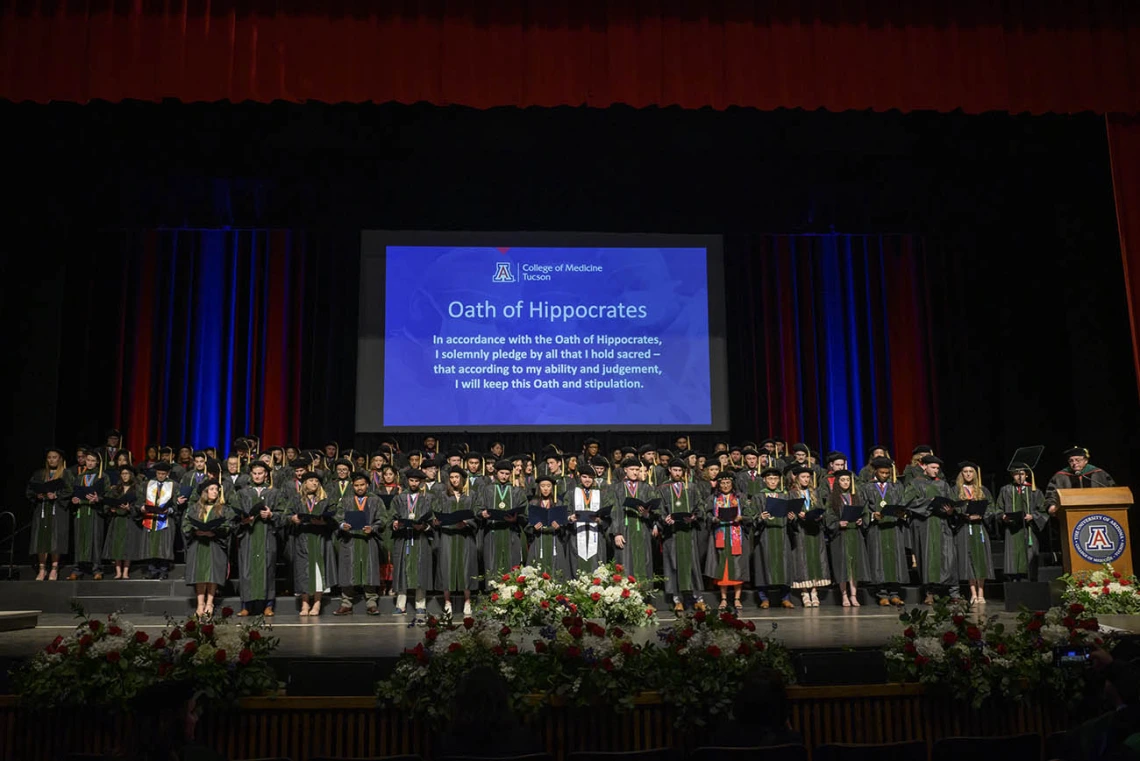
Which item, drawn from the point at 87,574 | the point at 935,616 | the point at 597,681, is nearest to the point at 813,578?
the point at 935,616

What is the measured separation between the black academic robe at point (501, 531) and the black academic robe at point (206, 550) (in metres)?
2.45

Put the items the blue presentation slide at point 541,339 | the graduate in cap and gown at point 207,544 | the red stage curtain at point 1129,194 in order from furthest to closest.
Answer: the blue presentation slide at point 541,339 → the graduate in cap and gown at point 207,544 → the red stage curtain at point 1129,194

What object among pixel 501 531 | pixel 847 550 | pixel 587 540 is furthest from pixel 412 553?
pixel 847 550

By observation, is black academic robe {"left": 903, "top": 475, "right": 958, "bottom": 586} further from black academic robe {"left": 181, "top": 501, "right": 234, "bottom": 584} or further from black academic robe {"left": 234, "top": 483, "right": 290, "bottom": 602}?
black academic robe {"left": 181, "top": 501, "right": 234, "bottom": 584}

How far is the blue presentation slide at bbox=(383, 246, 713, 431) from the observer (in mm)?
13516

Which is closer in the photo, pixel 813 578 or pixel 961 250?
pixel 813 578

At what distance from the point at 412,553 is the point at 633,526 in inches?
87.7

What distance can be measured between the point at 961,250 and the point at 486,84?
30.7ft

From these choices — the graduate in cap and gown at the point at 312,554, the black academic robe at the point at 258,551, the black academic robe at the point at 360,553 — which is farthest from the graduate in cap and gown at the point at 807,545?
the black academic robe at the point at 258,551

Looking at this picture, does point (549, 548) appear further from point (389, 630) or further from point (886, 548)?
point (886, 548)

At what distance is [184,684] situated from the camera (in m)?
3.34

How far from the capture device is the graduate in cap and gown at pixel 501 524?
1023 centimetres

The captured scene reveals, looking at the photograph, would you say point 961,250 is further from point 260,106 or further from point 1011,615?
point 260,106

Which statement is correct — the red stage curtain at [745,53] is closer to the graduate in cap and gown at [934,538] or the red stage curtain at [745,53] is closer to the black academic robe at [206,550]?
the graduate in cap and gown at [934,538]
